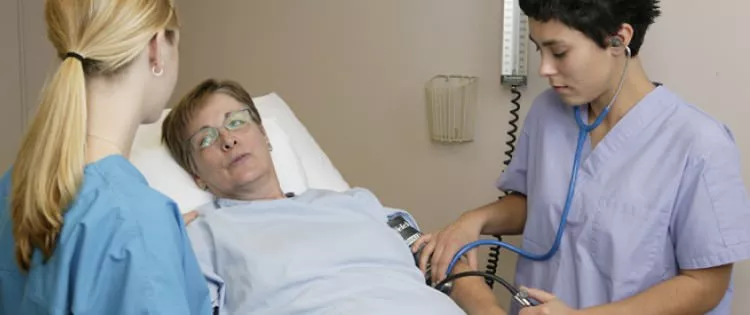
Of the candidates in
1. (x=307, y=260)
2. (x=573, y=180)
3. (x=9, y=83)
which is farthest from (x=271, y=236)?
(x=9, y=83)

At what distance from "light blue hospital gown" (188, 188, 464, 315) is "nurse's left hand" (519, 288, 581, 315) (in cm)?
14

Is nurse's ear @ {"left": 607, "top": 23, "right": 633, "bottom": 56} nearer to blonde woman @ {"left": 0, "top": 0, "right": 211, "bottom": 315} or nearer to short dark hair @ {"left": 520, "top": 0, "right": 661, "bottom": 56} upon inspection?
short dark hair @ {"left": 520, "top": 0, "right": 661, "bottom": 56}

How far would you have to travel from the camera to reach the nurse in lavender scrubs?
1.50 metres

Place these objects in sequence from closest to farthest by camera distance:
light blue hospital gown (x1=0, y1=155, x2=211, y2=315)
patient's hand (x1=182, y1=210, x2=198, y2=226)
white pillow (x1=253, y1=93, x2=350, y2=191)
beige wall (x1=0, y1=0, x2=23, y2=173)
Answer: light blue hospital gown (x1=0, y1=155, x2=211, y2=315)
patient's hand (x1=182, y1=210, x2=198, y2=226)
white pillow (x1=253, y1=93, x2=350, y2=191)
beige wall (x1=0, y1=0, x2=23, y2=173)

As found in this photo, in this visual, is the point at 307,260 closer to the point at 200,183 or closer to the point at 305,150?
the point at 200,183

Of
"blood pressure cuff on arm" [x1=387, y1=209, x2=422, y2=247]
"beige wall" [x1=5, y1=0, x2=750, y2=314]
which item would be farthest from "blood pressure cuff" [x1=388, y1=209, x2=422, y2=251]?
"beige wall" [x1=5, y1=0, x2=750, y2=314]

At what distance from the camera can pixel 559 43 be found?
1565mm

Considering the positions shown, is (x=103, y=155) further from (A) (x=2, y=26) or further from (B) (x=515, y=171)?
(A) (x=2, y=26)

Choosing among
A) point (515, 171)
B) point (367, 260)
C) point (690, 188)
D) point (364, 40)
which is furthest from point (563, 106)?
point (364, 40)

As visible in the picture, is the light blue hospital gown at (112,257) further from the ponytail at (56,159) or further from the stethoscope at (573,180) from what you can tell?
the stethoscope at (573,180)

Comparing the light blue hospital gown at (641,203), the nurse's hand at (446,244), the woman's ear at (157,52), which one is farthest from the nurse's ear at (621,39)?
the woman's ear at (157,52)

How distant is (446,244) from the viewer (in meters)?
1.73

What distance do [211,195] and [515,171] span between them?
2.26ft

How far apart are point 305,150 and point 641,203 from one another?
836 millimetres
